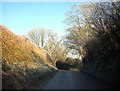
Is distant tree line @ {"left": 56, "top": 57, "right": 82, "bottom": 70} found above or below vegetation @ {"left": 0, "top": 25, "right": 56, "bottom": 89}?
below

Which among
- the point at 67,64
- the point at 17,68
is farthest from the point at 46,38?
the point at 17,68

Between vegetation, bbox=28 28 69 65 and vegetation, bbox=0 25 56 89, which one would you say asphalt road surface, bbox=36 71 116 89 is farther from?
vegetation, bbox=28 28 69 65

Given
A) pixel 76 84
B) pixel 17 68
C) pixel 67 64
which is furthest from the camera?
pixel 67 64

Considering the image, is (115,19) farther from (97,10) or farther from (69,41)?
(69,41)

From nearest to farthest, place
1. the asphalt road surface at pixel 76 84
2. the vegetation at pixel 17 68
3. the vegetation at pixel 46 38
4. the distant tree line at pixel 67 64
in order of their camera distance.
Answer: the vegetation at pixel 17 68
the asphalt road surface at pixel 76 84
the vegetation at pixel 46 38
the distant tree line at pixel 67 64

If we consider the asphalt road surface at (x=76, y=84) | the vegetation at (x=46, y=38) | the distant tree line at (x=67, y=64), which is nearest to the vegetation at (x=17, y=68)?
Answer: the asphalt road surface at (x=76, y=84)

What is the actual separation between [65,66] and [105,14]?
167 feet

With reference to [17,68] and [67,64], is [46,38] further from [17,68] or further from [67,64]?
[17,68]

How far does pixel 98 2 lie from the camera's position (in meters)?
17.9

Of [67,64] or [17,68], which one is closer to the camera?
[17,68]

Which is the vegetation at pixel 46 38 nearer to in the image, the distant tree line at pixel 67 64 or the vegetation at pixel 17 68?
the distant tree line at pixel 67 64

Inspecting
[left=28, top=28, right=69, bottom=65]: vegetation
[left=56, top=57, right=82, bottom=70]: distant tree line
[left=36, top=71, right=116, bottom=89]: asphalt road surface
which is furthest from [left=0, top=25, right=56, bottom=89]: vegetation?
[left=56, top=57, right=82, bottom=70]: distant tree line

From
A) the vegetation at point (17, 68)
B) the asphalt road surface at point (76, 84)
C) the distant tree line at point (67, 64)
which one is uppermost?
the vegetation at point (17, 68)

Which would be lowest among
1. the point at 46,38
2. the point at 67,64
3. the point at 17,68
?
the point at 67,64
